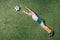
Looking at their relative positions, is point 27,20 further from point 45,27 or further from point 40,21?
point 45,27

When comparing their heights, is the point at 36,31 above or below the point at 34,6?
below

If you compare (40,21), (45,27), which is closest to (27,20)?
(40,21)

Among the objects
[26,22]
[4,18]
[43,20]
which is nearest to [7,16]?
[4,18]

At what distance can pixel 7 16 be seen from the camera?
16.2 feet

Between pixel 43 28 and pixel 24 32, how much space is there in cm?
39

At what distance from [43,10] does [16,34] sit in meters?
0.75

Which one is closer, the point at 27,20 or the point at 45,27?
the point at 45,27

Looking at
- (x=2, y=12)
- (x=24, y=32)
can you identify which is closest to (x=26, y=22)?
(x=24, y=32)

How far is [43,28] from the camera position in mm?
4789

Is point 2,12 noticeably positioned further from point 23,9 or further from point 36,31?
point 36,31

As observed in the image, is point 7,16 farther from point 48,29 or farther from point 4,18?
point 48,29

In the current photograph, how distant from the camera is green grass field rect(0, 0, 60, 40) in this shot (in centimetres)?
475

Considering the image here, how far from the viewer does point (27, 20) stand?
4875 mm

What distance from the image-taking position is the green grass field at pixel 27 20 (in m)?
4.75
